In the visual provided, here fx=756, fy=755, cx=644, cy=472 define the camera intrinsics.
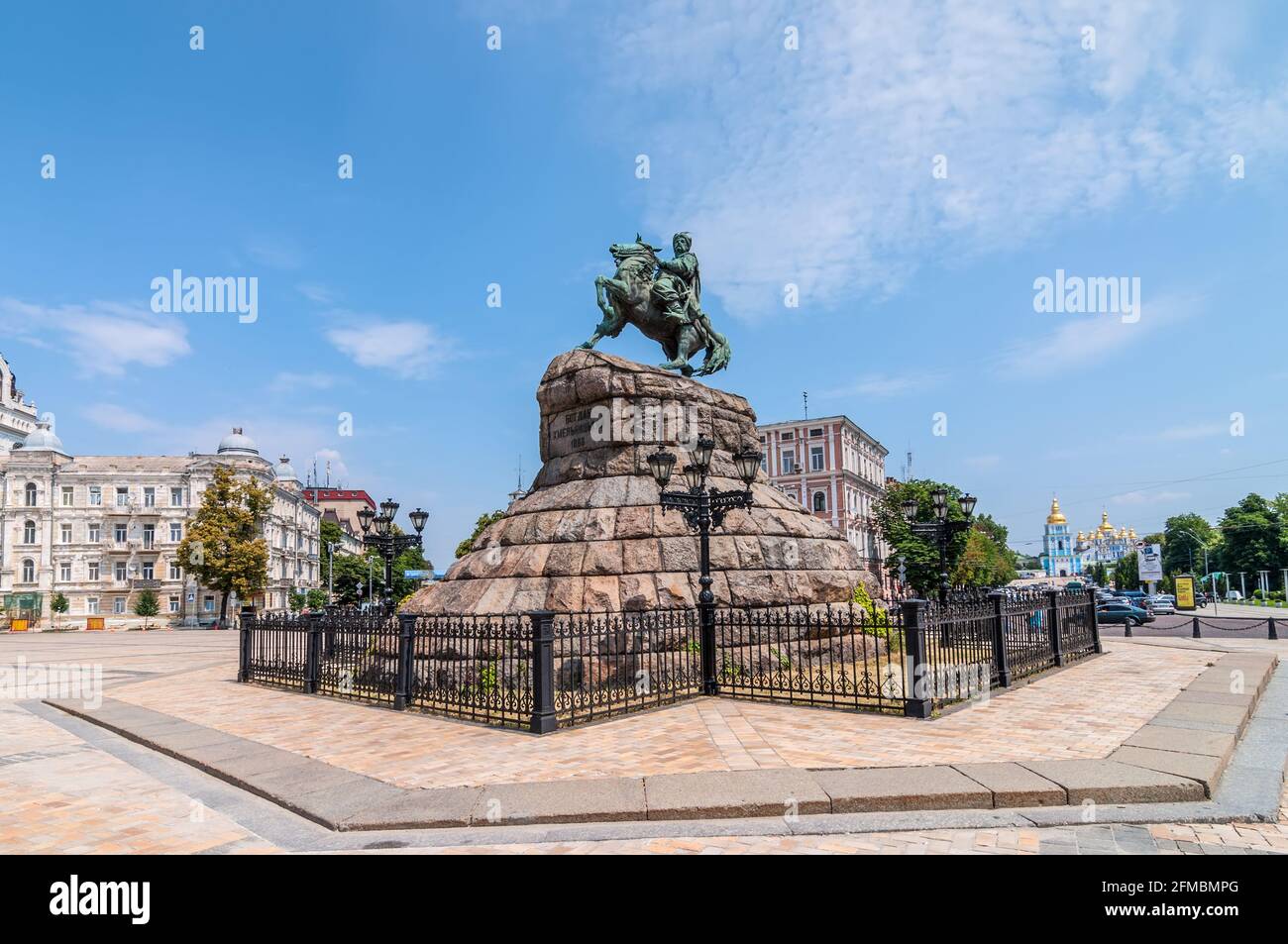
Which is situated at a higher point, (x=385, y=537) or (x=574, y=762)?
(x=385, y=537)

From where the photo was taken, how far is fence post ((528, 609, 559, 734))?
8.98 m

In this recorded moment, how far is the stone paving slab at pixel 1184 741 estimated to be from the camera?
276 inches

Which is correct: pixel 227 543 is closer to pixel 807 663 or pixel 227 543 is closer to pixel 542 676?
pixel 807 663

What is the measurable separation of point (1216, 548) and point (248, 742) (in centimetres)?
9906

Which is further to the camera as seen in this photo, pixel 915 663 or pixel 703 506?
pixel 703 506

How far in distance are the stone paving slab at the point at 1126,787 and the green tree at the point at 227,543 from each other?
51.3 m

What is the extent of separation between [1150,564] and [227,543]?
56014mm

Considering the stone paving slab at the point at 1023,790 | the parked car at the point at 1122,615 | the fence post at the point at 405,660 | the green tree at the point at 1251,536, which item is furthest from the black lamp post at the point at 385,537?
the green tree at the point at 1251,536

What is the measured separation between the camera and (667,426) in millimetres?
15742

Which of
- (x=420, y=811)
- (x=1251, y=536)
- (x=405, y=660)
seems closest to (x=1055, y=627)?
(x=405, y=660)

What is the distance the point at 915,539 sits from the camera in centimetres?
4928

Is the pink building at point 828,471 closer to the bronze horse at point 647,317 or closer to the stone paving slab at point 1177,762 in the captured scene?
the bronze horse at point 647,317

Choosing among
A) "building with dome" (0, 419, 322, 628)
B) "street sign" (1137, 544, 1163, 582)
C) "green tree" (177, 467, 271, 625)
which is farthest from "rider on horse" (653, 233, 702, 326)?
"building with dome" (0, 419, 322, 628)
